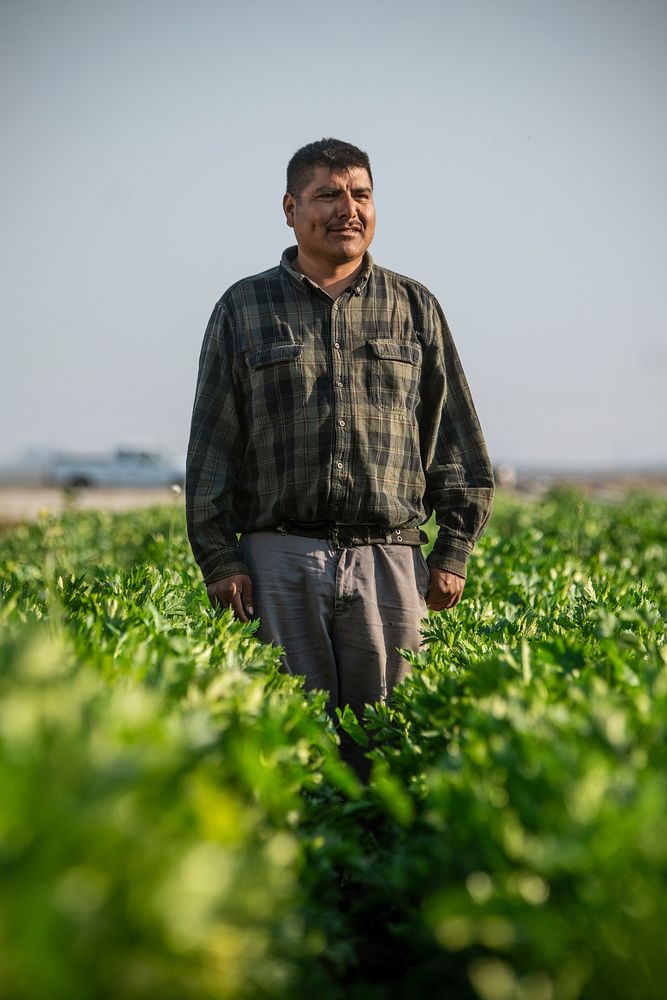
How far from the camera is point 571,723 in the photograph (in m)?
2.03

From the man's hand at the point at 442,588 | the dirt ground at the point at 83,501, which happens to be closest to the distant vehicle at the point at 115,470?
the dirt ground at the point at 83,501

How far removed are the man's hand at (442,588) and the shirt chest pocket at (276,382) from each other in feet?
3.04

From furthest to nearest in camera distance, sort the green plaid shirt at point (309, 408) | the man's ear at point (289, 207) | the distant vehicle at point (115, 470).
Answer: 1. the distant vehicle at point (115, 470)
2. the man's ear at point (289, 207)
3. the green plaid shirt at point (309, 408)

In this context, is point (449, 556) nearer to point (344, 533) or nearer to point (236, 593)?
point (344, 533)

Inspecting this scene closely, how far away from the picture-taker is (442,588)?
13.8 feet

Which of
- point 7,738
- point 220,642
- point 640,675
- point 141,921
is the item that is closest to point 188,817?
point 141,921

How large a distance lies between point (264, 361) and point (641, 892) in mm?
2690

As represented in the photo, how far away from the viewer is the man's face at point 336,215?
12.6 ft

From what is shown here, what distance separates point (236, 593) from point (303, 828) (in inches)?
59.9

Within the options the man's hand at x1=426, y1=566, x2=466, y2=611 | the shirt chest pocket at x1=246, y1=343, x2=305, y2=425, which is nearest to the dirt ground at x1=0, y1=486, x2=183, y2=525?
the man's hand at x1=426, y1=566, x2=466, y2=611

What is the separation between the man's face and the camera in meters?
3.85

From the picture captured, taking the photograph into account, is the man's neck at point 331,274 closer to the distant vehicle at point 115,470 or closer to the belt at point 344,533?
the belt at point 344,533

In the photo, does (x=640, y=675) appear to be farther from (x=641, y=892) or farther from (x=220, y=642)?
(x=220, y=642)

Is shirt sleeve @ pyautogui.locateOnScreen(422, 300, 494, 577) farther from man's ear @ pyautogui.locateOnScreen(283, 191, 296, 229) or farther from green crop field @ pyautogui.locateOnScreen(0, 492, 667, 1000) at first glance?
green crop field @ pyautogui.locateOnScreen(0, 492, 667, 1000)
